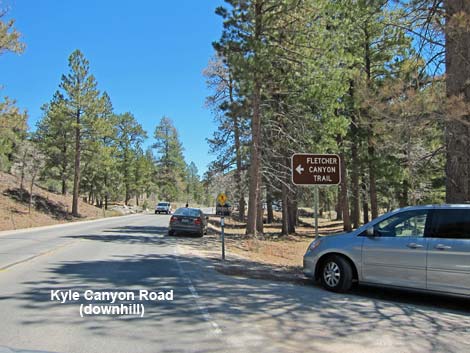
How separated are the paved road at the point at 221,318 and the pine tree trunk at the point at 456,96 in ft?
8.85

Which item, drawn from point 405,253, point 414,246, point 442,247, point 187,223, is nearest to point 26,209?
point 187,223

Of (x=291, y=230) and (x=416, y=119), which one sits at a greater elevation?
(x=416, y=119)

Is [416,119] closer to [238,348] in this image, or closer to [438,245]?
[438,245]

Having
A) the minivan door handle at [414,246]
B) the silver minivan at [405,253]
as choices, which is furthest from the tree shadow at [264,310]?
the minivan door handle at [414,246]

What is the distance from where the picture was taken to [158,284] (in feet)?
28.0

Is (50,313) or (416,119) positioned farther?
(416,119)

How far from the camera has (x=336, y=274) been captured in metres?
8.39

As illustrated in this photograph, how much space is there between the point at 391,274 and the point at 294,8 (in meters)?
12.7

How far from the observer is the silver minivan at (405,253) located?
718 centimetres

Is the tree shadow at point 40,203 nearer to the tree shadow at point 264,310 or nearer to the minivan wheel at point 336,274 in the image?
the tree shadow at point 264,310

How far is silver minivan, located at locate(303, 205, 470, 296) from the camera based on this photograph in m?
7.18

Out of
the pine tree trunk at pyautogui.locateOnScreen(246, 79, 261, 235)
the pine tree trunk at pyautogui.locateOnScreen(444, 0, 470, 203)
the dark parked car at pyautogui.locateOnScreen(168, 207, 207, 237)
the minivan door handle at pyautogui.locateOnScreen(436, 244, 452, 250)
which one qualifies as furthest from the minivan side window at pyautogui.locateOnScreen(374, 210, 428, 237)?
the dark parked car at pyautogui.locateOnScreen(168, 207, 207, 237)

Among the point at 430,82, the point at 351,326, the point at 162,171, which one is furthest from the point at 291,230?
the point at 162,171

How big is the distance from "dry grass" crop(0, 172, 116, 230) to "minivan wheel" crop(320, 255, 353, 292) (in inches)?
942
